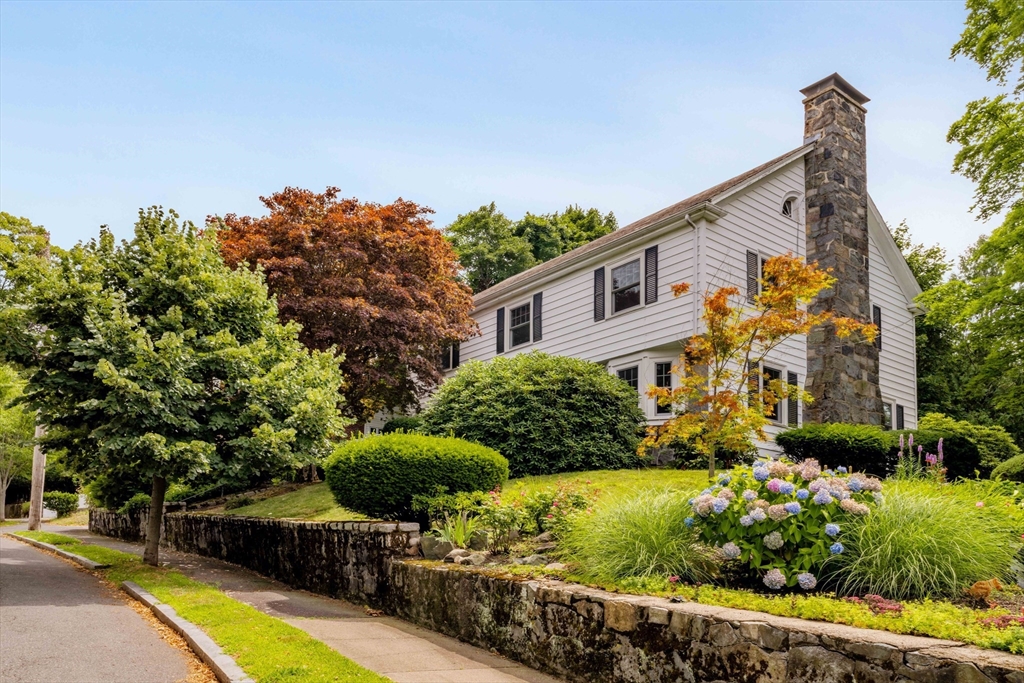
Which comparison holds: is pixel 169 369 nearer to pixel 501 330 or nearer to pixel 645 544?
pixel 645 544

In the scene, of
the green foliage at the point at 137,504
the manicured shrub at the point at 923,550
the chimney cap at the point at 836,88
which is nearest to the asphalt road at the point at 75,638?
the manicured shrub at the point at 923,550

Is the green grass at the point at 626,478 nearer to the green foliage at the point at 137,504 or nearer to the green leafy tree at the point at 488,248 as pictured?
the green foliage at the point at 137,504

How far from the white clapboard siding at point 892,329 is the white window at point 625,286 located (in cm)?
713

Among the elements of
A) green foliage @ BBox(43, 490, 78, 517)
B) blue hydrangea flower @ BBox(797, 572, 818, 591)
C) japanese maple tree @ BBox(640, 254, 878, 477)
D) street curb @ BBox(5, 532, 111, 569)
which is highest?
japanese maple tree @ BBox(640, 254, 878, 477)

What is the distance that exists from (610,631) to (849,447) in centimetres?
1078

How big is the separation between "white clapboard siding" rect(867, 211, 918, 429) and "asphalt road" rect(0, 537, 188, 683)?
19.8 meters

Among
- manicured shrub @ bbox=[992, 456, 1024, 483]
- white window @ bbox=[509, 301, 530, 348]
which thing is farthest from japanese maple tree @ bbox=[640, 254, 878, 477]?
white window @ bbox=[509, 301, 530, 348]

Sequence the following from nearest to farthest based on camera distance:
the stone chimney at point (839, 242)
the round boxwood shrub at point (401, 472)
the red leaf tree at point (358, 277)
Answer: the round boxwood shrub at point (401, 472)
the stone chimney at point (839, 242)
the red leaf tree at point (358, 277)

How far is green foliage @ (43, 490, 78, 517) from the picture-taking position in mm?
39719

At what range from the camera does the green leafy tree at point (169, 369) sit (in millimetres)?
12289

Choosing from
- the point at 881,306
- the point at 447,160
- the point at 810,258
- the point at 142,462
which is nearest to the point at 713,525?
the point at 447,160

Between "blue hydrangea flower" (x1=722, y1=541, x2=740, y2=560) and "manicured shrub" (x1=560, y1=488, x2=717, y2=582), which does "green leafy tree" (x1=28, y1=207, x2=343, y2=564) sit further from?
"blue hydrangea flower" (x1=722, y1=541, x2=740, y2=560)

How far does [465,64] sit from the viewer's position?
1043 cm

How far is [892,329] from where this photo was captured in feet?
77.5
